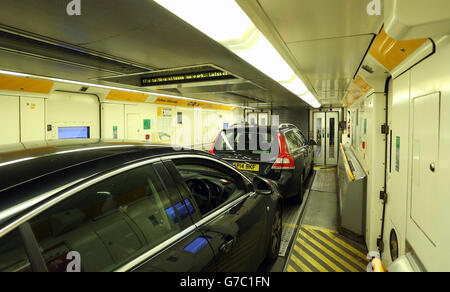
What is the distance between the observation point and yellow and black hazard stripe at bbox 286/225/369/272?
2945 mm

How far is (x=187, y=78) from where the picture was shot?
5.20m

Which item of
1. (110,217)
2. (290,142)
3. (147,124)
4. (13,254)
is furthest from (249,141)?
(147,124)

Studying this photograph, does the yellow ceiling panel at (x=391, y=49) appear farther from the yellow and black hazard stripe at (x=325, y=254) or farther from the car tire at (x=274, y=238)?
the yellow and black hazard stripe at (x=325, y=254)

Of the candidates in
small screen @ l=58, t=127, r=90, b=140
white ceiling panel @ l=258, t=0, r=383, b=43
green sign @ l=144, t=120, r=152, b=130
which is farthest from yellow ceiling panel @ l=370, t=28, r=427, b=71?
green sign @ l=144, t=120, r=152, b=130

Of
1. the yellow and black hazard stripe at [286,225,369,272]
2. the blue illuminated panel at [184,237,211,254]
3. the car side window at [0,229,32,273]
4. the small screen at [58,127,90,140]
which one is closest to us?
the car side window at [0,229,32,273]

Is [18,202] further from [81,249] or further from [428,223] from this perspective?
[428,223]

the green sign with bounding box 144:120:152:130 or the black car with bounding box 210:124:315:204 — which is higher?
the green sign with bounding box 144:120:152:130

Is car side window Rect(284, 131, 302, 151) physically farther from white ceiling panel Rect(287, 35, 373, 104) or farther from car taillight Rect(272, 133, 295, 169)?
white ceiling panel Rect(287, 35, 373, 104)

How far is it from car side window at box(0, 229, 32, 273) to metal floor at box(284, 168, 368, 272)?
8.79 feet

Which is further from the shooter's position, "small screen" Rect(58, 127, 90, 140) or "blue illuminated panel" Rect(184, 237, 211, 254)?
"small screen" Rect(58, 127, 90, 140)

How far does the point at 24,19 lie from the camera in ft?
7.69

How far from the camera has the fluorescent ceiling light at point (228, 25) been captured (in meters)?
1.58

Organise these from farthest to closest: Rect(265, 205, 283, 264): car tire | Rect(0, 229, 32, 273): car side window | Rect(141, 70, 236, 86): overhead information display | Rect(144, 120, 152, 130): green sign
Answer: Rect(144, 120, 152, 130): green sign < Rect(141, 70, 236, 86): overhead information display < Rect(265, 205, 283, 264): car tire < Rect(0, 229, 32, 273): car side window
